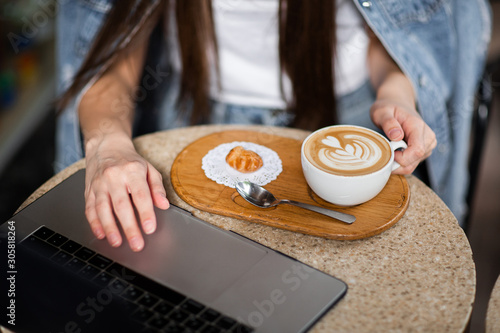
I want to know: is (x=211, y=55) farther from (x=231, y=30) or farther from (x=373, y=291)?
(x=373, y=291)

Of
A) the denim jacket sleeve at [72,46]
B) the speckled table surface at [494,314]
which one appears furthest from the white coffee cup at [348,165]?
the denim jacket sleeve at [72,46]

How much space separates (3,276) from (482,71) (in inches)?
52.8

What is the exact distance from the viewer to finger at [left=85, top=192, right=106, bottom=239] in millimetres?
811

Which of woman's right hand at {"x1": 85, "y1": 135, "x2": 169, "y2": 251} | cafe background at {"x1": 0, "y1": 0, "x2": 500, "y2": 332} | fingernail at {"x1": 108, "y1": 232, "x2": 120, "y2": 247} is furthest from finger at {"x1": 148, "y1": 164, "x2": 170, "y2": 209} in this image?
cafe background at {"x1": 0, "y1": 0, "x2": 500, "y2": 332}

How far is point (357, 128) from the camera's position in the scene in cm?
92

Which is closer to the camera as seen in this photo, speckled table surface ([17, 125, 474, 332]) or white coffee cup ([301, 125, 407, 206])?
speckled table surface ([17, 125, 474, 332])

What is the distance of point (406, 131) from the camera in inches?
37.8

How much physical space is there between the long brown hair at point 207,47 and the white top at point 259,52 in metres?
0.05

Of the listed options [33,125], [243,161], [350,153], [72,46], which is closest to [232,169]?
[243,161]

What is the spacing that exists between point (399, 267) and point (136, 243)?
429mm

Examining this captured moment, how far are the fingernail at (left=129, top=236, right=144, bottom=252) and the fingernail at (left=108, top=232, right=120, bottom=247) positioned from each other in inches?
0.9

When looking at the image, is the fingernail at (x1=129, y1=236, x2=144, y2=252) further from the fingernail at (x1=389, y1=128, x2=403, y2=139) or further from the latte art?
the fingernail at (x1=389, y1=128, x2=403, y2=139)

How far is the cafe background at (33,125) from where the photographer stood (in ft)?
6.12

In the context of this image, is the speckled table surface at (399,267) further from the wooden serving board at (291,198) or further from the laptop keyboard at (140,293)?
the laptop keyboard at (140,293)
